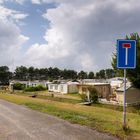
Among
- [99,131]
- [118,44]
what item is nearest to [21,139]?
[99,131]

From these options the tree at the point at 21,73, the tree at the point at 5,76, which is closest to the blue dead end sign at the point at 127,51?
the tree at the point at 5,76

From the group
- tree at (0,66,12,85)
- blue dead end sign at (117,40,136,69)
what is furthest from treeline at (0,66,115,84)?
blue dead end sign at (117,40,136,69)

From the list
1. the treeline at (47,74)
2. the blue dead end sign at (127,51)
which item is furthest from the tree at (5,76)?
the blue dead end sign at (127,51)

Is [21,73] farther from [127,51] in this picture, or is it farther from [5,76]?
[127,51]

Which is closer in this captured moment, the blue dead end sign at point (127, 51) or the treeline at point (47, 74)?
the blue dead end sign at point (127, 51)

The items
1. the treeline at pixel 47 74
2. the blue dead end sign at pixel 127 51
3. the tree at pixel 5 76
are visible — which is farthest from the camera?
the treeline at pixel 47 74

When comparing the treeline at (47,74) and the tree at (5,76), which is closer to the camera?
the tree at (5,76)

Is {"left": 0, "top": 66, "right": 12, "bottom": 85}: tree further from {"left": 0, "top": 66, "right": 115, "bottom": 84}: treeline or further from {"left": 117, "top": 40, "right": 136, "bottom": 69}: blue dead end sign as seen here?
{"left": 117, "top": 40, "right": 136, "bottom": 69}: blue dead end sign

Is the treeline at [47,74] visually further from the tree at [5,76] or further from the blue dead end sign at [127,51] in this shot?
the blue dead end sign at [127,51]

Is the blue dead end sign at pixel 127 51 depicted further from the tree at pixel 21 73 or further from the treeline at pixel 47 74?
the tree at pixel 21 73

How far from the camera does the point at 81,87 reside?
6297 centimetres

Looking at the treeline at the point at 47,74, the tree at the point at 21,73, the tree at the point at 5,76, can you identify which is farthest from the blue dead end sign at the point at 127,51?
the tree at the point at 21,73

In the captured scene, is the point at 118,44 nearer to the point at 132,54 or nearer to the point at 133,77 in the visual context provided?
the point at 132,54

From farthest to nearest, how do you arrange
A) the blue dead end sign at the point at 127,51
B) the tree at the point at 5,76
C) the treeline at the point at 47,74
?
the treeline at the point at 47,74 < the tree at the point at 5,76 < the blue dead end sign at the point at 127,51
